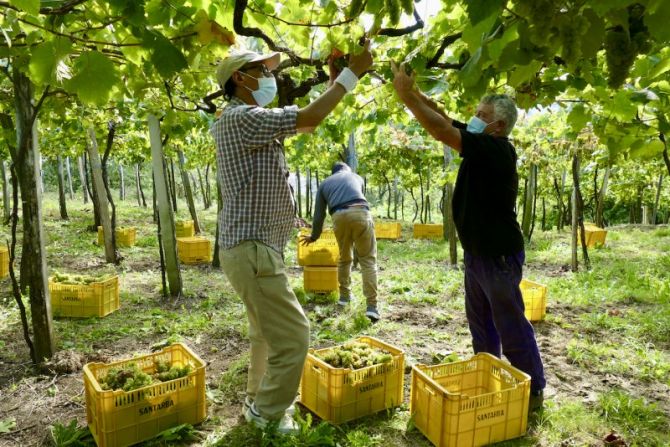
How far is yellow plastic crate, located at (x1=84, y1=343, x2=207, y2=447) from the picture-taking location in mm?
2670

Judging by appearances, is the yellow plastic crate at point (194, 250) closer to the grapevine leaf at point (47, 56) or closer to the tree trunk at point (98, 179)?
the tree trunk at point (98, 179)

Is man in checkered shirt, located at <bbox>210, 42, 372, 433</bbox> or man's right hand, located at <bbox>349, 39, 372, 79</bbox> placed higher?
man's right hand, located at <bbox>349, 39, 372, 79</bbox>

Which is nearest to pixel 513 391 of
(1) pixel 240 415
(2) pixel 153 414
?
(1) pixel 240 415

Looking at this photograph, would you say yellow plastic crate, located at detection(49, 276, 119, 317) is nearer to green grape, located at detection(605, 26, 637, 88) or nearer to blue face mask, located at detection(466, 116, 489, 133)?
blue face mask, located at detection(466, 116, 489, 133)

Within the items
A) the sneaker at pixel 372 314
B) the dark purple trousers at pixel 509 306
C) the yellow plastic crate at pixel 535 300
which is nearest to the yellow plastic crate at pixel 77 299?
the sneaker at pixel 372 314

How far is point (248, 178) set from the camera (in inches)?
98.6

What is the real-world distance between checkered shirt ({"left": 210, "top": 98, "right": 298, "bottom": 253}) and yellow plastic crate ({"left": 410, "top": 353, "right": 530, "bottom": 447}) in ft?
4.25

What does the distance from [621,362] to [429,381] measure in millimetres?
2352

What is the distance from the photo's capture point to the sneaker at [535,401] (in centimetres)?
310

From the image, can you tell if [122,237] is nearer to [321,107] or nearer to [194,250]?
[194,250]

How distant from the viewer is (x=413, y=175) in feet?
73.0

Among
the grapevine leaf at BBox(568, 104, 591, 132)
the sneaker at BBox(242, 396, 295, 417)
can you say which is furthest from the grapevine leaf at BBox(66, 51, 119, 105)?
the grapevine leaf at BBox(568, 104, 591, 132)

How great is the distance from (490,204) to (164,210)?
442 centimetres

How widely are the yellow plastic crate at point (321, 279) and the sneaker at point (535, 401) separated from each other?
3.46m
